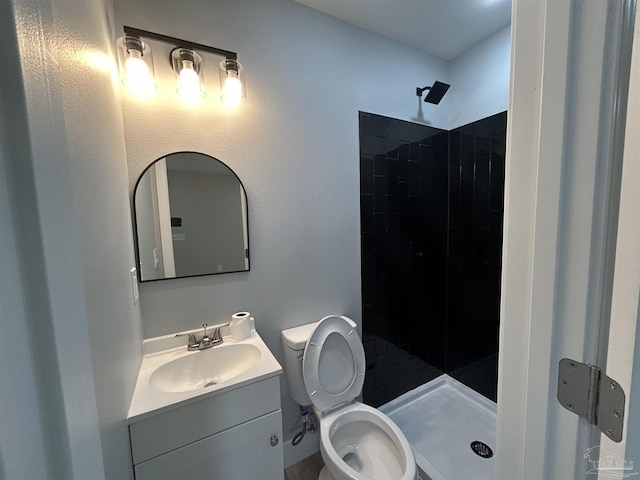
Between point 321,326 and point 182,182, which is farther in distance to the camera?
point 321,326

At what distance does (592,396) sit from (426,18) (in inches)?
79.2

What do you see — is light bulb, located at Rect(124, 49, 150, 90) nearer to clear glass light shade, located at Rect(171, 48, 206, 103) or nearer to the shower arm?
clear glass light shade, located at Rect(171, 48, 206, 103)

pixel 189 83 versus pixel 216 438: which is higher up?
pixel 189 83

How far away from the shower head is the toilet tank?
5.96ft

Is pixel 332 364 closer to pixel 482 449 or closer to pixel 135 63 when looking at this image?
pixel 482 449

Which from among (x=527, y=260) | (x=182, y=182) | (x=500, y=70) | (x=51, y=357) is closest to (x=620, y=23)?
(x=527, y=260)

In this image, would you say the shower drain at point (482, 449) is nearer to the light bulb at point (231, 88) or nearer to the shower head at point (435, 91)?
the shower head at point (435, 91)

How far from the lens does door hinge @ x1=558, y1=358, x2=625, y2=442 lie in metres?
0.37

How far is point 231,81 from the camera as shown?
4.17ft

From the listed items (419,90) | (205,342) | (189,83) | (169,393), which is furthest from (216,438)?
(419,90)

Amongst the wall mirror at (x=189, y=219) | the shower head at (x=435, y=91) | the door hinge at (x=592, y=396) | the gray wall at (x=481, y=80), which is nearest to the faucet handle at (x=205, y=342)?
the wall mirror at (x=189, y=219)

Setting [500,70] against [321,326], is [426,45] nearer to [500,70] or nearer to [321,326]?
[500,70]

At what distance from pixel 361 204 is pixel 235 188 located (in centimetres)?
81

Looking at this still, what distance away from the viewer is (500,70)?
1.75 meters
